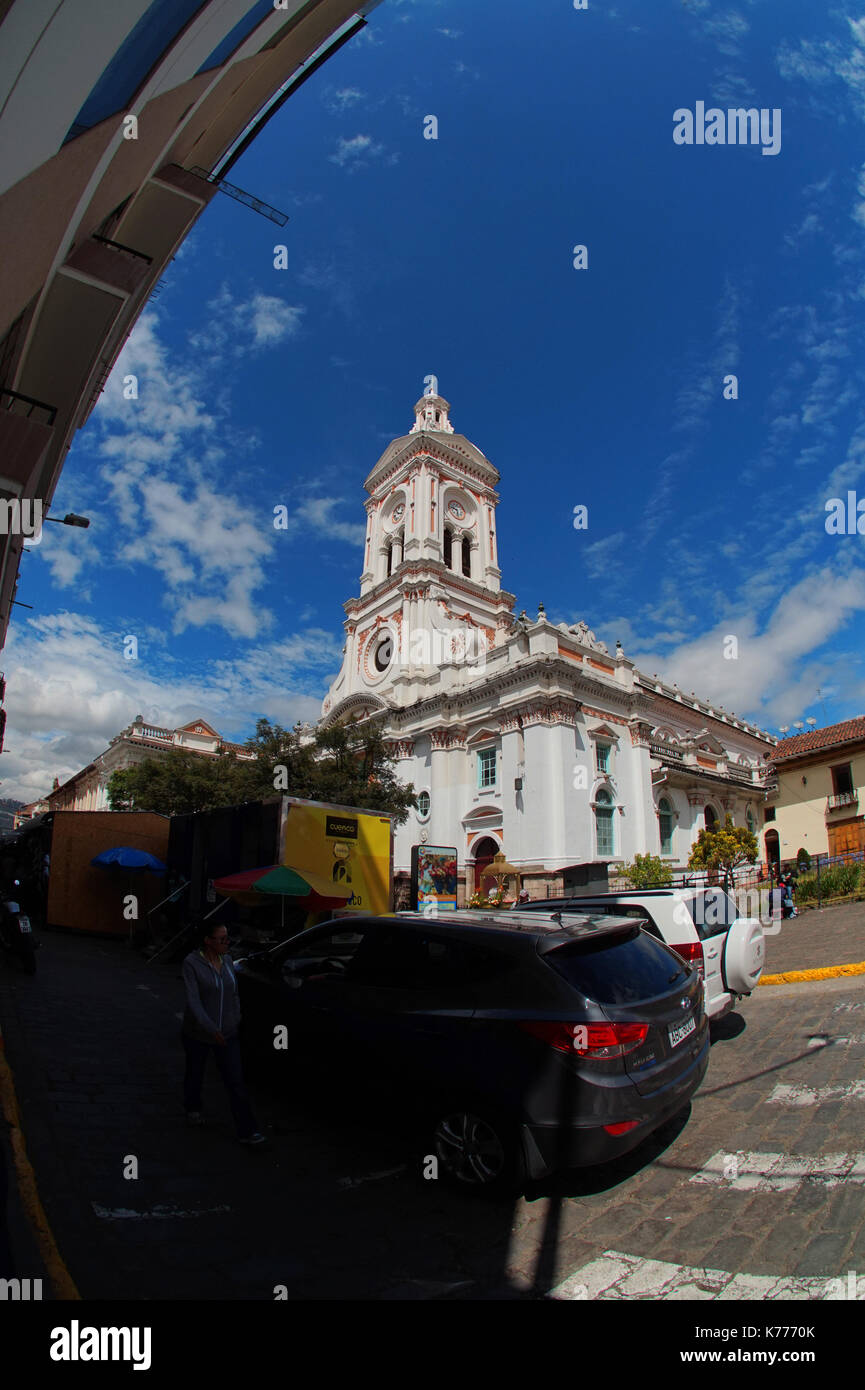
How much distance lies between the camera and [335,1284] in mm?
2820

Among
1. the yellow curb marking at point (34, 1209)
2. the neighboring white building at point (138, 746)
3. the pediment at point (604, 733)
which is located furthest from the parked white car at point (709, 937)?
the neighboring white building at point (138, 746)

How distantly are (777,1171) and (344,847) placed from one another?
9.66 metres

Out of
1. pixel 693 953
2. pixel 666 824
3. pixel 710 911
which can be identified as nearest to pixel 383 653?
pixel 666 824

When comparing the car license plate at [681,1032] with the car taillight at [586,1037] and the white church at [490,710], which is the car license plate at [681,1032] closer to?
the car taillight at [586,1037]

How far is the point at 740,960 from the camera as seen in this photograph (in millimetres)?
6406

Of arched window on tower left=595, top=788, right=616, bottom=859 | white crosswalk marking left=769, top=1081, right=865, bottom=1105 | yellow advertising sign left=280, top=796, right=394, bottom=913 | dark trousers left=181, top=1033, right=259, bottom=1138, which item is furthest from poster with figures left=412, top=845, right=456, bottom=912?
white crosswalk marking left=769, top=1081, right=865, bottom=1105

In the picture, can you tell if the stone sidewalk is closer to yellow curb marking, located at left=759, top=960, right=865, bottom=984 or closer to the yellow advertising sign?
yellow curb marking, located at left=759, top=960, right=865, bottom=984

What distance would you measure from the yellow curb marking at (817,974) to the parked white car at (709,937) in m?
2.28

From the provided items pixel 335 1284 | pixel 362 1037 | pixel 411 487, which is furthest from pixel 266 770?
pixel 411 487

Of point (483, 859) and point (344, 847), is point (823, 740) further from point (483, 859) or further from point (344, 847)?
point (344, 847)

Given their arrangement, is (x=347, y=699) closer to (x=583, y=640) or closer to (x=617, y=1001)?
(x=583, y=640)

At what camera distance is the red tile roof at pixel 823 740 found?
2234 centimetres

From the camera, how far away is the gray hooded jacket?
14.8 feet

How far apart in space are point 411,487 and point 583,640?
15.2 m
